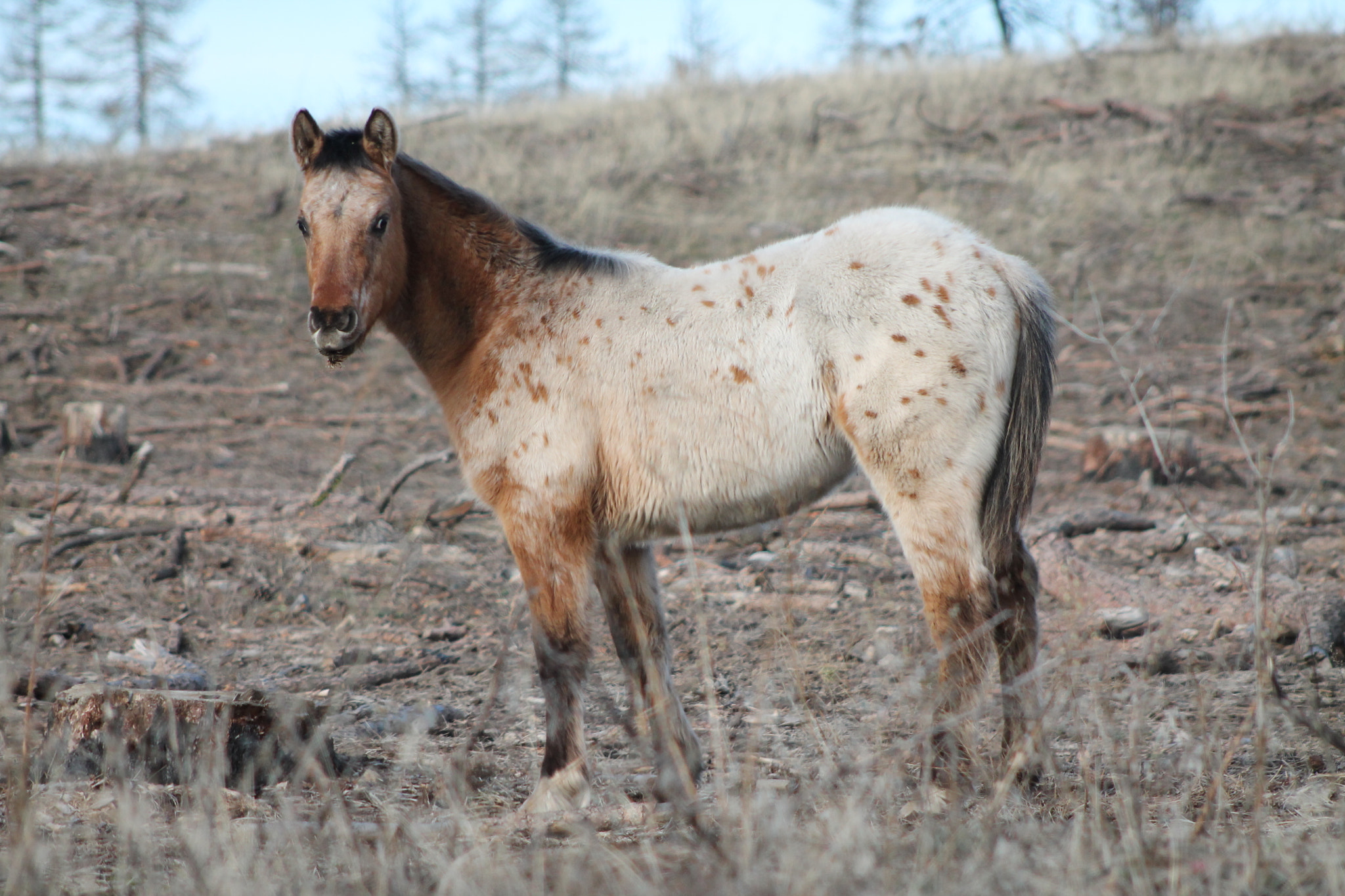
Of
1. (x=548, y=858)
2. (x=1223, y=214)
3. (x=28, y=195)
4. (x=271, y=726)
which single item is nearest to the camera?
(x=548, y=858)

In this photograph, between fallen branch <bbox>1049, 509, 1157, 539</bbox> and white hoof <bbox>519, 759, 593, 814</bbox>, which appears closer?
white hoof <bbox>519, 759, 593, 814</bbox>

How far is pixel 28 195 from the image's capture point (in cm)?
1422

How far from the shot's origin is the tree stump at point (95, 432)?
8.66 meters

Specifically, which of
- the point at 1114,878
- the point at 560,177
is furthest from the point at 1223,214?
the point at 1114,878

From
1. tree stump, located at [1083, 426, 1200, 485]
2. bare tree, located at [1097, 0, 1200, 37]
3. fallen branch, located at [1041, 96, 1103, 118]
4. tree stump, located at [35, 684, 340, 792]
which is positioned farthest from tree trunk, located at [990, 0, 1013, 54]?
tree stump, located at [35, 684, 340, 792]

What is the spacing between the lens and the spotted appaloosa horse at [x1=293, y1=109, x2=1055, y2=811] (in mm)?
3807

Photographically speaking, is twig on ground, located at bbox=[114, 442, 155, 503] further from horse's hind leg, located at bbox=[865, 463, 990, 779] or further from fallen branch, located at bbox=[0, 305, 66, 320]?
horse's hind leg, located at bbox=[865, 463, 990, 779]

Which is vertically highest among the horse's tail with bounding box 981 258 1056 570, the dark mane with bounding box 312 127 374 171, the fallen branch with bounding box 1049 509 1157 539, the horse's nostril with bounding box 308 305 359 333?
the dark mane with bounding box 312 127 374 171

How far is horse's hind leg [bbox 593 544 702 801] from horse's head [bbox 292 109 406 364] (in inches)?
57.8

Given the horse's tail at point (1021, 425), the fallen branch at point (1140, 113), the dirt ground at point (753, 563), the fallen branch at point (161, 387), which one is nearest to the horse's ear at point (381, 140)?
the dirt ground at point (753, 563)

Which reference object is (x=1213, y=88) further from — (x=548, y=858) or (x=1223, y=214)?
A: (x=548, y=858)

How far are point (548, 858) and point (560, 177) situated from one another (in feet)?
44.5

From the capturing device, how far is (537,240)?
4707 mm

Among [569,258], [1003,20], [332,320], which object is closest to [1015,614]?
[569,258]
